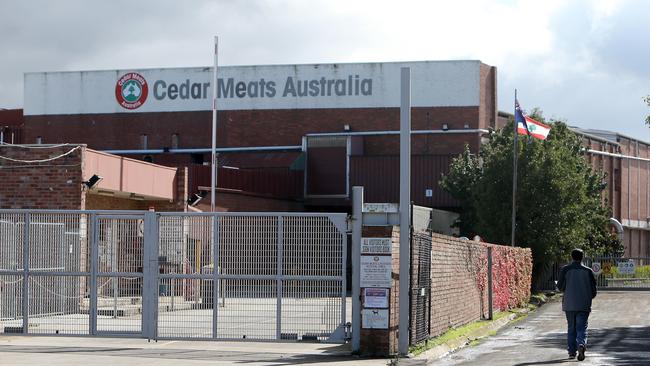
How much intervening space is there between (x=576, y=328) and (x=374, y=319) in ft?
10.9

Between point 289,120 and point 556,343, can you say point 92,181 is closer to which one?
point 556,343

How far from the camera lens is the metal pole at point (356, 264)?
1711 centimetres

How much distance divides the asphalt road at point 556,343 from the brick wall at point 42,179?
11.5 metres

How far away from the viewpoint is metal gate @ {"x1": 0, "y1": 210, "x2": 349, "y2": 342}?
1766 centimetres

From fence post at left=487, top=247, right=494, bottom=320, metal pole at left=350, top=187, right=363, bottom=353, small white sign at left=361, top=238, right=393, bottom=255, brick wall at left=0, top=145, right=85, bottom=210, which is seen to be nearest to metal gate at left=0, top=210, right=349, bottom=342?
metal pole at left=350, top=187, right=363, bottom=353

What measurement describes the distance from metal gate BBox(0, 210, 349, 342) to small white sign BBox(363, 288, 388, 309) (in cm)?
47

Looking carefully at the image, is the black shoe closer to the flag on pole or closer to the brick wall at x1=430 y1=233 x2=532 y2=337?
the brick wall at x1=430 y1=233 x2=532 y2=337

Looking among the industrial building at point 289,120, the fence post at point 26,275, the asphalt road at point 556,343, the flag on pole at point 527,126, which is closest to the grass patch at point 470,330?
the asphalt road at point 556,343

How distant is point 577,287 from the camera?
17.2 m

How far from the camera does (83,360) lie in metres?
16.0

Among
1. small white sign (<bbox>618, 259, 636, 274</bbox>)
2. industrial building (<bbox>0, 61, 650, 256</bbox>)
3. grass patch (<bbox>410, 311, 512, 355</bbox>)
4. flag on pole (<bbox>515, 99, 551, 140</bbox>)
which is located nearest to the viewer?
grass patch (<bbox>410, 311, 512, 355</bbox>)

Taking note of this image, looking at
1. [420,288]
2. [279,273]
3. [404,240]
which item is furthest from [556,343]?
[279,273]

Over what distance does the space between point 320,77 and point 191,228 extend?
38.8 metres

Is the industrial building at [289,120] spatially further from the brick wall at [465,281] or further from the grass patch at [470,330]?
the brick wall at [465,281]
